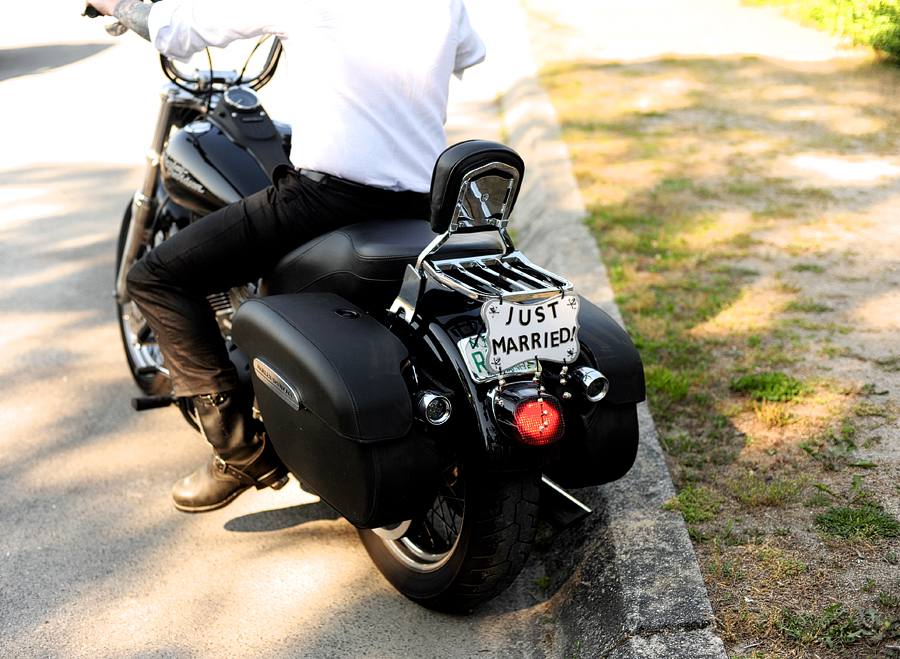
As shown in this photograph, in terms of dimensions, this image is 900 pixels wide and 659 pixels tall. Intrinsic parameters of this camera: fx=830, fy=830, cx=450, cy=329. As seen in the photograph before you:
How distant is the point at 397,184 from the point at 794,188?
3.85 m

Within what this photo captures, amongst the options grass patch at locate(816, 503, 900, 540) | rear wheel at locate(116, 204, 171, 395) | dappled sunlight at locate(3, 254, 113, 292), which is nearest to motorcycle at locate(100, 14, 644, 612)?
grass patch at locate(816, 503, 900, 540)

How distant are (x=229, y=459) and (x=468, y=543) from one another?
103 centimetres

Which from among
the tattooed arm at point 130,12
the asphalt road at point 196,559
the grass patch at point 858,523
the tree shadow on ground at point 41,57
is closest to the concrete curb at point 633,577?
the asphalt road at point 196,559

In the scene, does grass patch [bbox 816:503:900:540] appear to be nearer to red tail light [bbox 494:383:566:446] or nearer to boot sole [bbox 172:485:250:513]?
red tail light [bbox 494:383:566:446]

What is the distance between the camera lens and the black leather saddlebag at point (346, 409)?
6.86 feet

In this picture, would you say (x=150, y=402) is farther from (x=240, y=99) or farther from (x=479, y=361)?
(x=479, y=361)

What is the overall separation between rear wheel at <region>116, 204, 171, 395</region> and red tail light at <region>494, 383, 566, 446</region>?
207 centimetres

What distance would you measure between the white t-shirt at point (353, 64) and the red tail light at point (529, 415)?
889 millimetres

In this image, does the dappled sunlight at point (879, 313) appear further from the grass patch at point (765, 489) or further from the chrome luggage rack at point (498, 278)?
the chrome luggage rack at point (498, 278)

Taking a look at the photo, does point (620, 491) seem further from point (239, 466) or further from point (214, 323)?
point (214, 323)

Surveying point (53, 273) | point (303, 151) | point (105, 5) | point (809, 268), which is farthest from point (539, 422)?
point (53, 273)

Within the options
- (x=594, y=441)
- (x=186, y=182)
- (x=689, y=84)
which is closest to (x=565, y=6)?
(x=689, y=84)

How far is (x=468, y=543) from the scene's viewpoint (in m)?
2.30

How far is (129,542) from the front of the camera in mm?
2943
